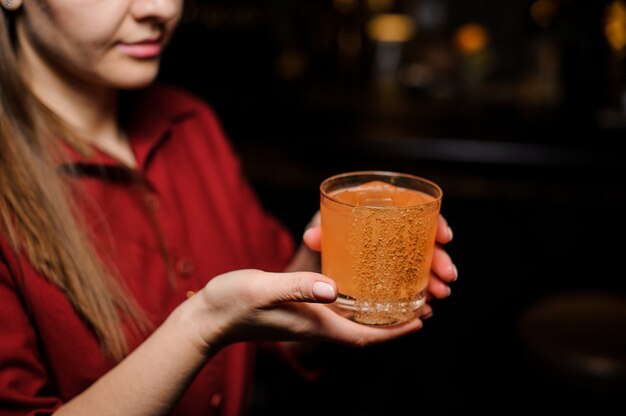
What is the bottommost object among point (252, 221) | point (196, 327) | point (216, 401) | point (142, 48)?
point (216, 401)

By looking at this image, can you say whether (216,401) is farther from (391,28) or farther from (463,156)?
(391,28)

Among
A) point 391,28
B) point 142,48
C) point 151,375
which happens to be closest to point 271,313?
point 151,375

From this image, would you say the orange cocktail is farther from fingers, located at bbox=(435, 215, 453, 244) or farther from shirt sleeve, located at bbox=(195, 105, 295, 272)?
shirt sleeve, located at bbox=(195, 105, 295, 272)

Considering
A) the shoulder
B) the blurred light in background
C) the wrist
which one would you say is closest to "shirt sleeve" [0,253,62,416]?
the wrist

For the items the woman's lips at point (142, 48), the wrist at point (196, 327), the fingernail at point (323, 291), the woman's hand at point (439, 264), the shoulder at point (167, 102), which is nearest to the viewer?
the fingernail at point (323, 291)

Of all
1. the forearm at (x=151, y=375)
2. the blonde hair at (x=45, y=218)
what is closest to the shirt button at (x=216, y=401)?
the blonde hair at (x=45, y=218)

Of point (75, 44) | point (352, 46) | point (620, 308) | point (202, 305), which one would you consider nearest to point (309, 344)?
point (202, 305)

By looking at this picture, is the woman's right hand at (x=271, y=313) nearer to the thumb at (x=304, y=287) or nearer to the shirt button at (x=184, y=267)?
the thumb at (x=304, y=287)
